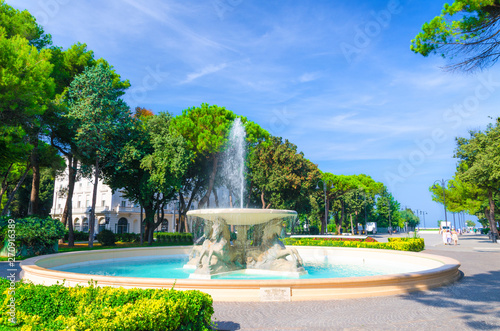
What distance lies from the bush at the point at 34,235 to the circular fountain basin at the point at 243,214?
29.4 ft

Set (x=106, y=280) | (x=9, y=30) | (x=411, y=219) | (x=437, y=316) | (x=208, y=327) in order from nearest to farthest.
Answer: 1. (x=208, y=327)
2. (x=437, y=316)
3. (x=106, y=280)
4. (x=9, y=30)
5. (x=411, y=219)

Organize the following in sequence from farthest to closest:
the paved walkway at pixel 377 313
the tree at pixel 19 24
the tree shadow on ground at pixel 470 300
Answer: the tree at pixel 19 24 < the tree shadow on ground at pixel 470 300 < the paved walkway at pixel 377 313

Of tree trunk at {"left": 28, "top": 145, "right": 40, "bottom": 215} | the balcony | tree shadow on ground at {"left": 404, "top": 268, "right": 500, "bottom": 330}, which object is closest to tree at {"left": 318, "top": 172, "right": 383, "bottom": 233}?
the balcony

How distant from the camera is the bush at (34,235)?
1553cm

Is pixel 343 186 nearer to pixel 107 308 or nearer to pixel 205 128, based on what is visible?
pixel 205 128

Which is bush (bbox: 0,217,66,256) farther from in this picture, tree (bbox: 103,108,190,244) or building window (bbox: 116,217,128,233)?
building window (bbox: 116,217,128,233)

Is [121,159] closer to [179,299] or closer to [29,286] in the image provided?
[29,286]

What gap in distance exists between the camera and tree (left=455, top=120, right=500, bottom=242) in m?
28.8

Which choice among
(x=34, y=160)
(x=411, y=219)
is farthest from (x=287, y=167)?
(x=411, y=219)

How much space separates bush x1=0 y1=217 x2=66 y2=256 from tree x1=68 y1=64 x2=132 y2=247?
22.1 feet

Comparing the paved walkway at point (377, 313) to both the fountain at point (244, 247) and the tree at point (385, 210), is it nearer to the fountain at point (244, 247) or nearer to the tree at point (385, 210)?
the fountain at point (244, 247)

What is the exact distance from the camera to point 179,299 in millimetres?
4629

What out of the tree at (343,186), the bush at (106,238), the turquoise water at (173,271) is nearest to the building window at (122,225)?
the bush at (106,238)

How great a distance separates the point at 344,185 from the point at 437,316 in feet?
162
